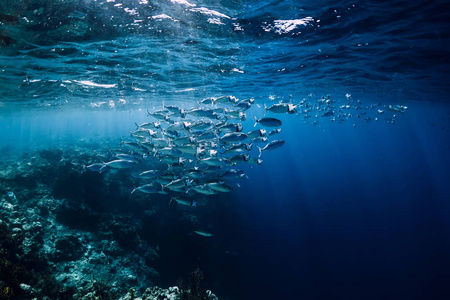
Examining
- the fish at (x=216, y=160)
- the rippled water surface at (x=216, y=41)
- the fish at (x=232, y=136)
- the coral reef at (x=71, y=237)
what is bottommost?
the coral reef at (x=71, y=237)

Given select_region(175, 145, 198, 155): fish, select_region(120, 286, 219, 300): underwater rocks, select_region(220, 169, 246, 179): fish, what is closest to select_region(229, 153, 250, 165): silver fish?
select_region(220, 169, 246, 179): fish

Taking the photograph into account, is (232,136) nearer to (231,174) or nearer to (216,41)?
(231,174)

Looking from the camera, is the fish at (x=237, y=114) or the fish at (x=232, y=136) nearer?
the fish at (x=232, y=136)

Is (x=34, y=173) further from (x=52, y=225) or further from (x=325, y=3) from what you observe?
(x=325, y=3)

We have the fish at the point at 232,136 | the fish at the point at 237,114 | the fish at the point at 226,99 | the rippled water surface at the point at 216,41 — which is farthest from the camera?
the rippled water surface at the point at 216,41

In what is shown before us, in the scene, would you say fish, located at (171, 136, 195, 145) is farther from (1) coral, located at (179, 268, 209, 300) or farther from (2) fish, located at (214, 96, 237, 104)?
(1) coral, located at (179, 268, 209, 300)

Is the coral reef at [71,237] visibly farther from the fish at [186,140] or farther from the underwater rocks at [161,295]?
the fish at [186,140]

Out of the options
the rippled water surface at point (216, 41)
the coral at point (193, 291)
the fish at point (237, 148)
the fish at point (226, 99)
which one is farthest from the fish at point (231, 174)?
the rippled water surface at point (216, 41)

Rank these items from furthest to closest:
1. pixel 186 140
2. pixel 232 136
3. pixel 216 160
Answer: pixel 186 140, pixel 216 160, pixel 232 136

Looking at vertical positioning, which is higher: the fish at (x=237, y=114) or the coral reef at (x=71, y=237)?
the fish at (x=237, y=114)

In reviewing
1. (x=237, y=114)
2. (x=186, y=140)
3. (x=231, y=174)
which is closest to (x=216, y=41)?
(x=237, y=114)

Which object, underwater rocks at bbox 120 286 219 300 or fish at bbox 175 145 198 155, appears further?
fish at bbox 175 145 198 155

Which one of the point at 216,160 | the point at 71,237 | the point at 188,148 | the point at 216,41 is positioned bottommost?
the point at 71,237

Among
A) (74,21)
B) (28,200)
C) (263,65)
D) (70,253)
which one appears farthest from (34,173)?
(263,65)
